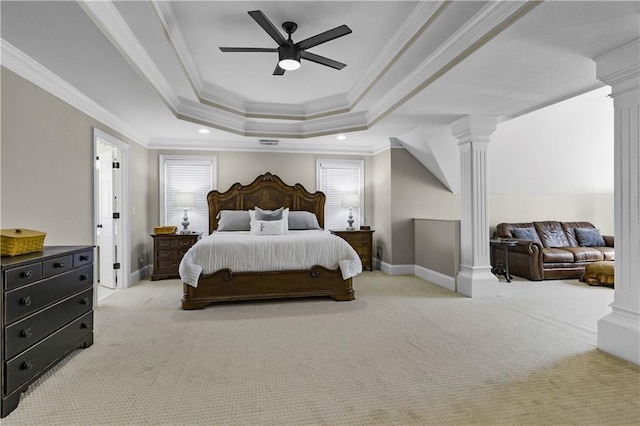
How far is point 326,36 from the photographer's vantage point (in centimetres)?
266

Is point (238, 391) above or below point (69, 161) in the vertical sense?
below

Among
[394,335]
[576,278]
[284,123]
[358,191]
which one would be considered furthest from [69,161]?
[576,278]

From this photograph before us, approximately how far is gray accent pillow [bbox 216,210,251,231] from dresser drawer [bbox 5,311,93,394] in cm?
287

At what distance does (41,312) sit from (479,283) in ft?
14.8

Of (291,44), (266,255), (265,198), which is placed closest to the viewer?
(291,44)

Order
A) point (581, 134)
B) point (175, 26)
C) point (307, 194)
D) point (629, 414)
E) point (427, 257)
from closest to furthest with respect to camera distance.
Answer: point (629, 414), point (175, 26), point (427, 257), point (581, 134), point (307, 194)

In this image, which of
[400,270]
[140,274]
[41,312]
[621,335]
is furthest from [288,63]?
[140,274]

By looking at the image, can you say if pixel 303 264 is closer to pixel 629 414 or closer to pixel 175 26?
pixel 175 26

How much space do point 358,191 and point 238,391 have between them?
504 centimetres

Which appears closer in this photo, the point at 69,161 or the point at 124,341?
the point at 124,341

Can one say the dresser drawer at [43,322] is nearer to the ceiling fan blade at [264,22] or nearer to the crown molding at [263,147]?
the ceiling fan blade at [264,22]

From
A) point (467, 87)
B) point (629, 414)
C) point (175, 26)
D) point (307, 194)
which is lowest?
point (629, 414)

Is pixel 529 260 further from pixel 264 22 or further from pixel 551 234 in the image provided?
pixel 264 22

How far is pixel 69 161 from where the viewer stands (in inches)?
137
